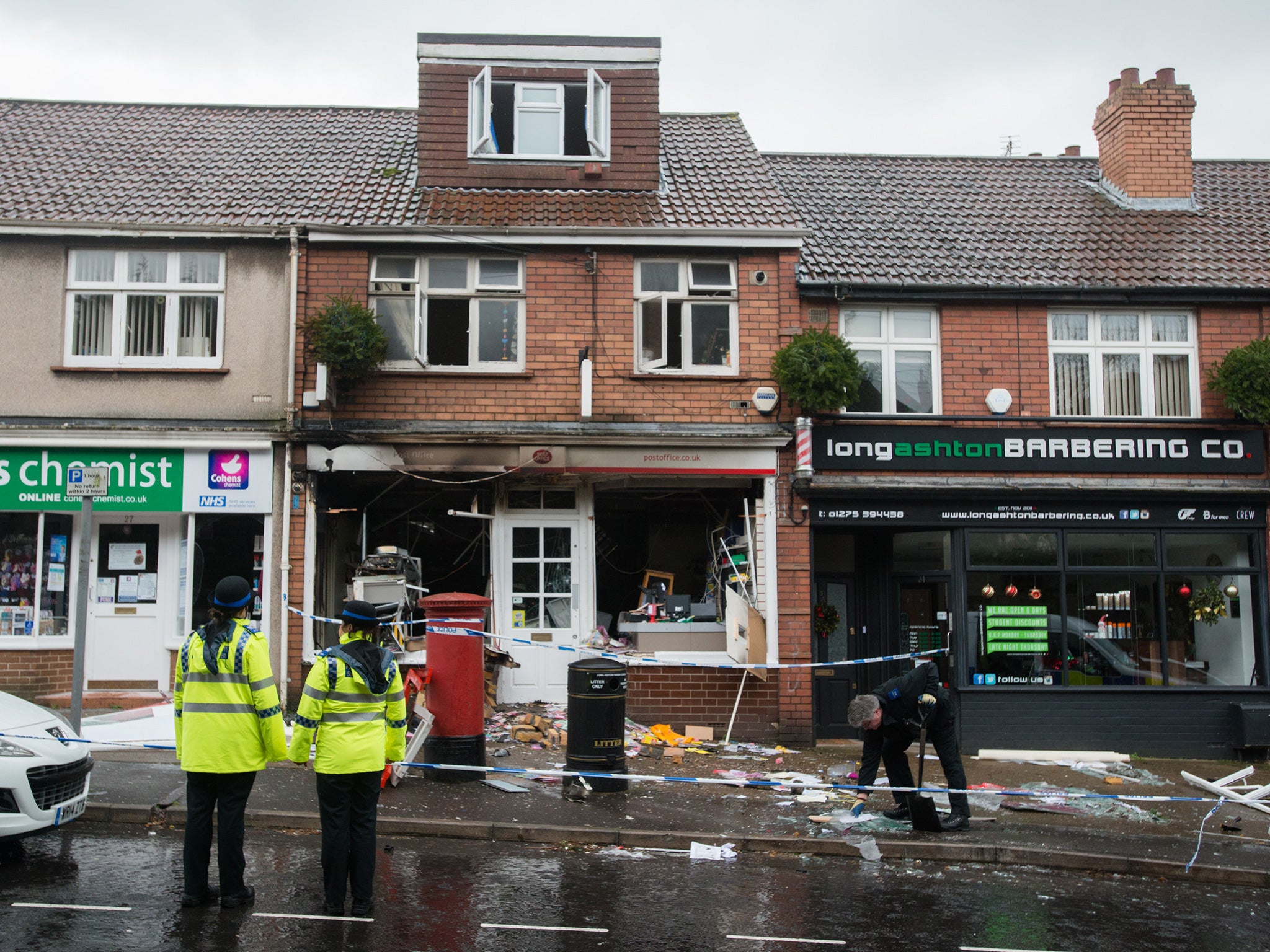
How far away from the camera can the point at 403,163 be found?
14.2 metres

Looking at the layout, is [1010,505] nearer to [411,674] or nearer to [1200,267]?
[1200,267]

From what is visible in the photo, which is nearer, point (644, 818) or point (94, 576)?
point (644, 818)

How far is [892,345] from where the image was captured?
13125 mm

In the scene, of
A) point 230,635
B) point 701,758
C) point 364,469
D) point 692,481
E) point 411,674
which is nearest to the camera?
point 230,635

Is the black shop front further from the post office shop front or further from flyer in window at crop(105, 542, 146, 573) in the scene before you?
flyer in window at crop(105, 542, 146, 573)

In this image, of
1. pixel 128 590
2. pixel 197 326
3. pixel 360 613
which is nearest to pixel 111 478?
pixel 128 590

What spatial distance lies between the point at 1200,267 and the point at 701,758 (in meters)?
8.76

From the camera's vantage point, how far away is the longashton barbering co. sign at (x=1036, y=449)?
1264cm

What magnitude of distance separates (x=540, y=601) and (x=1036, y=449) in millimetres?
6233

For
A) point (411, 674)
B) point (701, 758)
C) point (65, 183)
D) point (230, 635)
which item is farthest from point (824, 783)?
point (65, 183)

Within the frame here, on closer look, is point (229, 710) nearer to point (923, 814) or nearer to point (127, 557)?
point (923, 814)

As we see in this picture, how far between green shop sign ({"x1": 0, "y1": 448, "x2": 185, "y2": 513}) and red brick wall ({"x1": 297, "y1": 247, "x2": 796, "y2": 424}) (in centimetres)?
217

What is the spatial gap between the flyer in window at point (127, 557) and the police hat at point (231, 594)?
7202mm

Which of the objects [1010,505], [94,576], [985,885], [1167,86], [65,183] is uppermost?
[1167,86]
